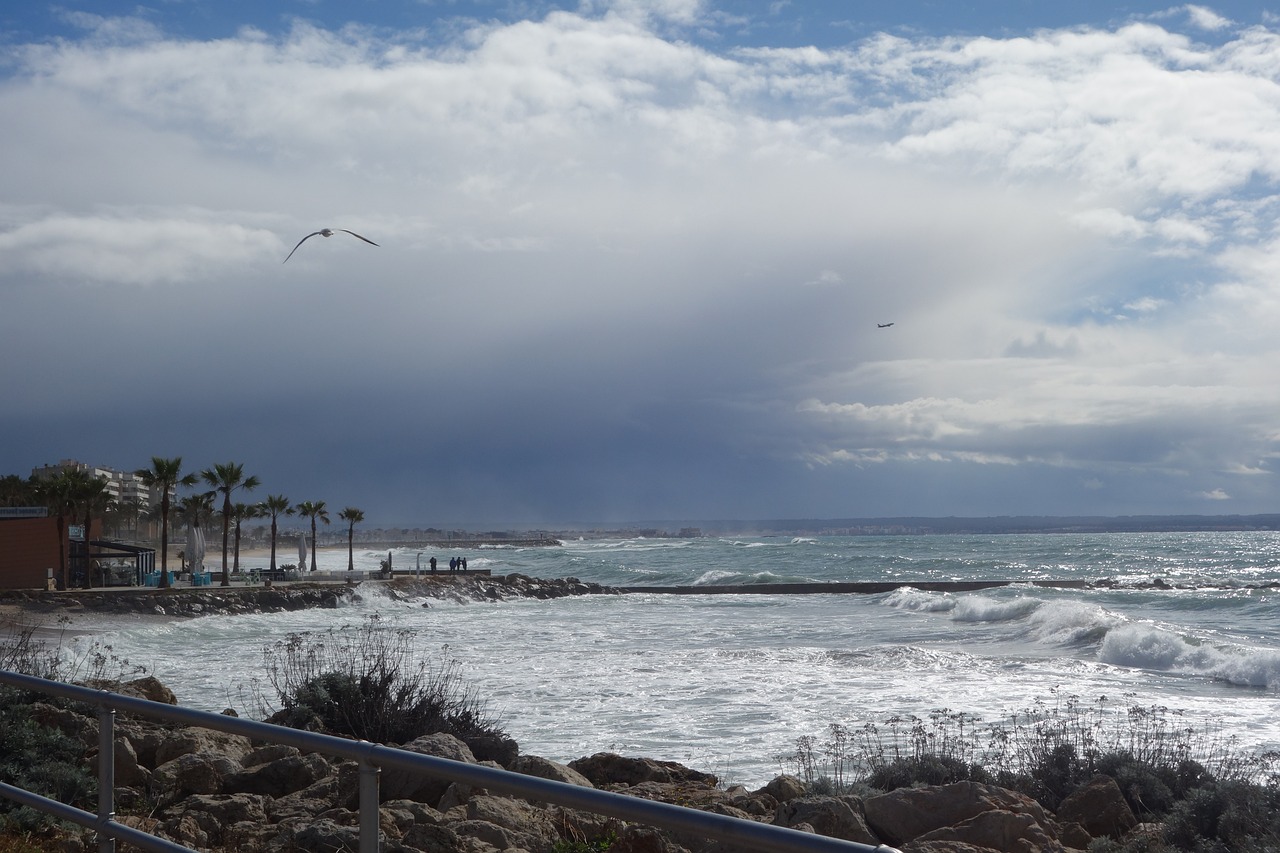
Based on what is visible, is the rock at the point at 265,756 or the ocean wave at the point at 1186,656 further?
Answer: the ocean wave at the point at 1186,656

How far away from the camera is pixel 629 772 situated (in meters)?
9.68

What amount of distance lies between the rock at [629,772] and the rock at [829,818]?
293cm

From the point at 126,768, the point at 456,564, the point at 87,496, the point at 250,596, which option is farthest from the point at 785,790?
the point at 456,564

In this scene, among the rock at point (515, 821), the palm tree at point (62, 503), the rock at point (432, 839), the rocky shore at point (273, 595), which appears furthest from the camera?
the palm tree at point (62, 503)

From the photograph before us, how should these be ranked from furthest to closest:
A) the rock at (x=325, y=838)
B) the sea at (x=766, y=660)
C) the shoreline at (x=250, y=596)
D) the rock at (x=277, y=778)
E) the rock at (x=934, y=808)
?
1. the shoreline at (x=250, y=596)
2. the sea at (x=766, y=660)
3. the rock at (x=277, y=778)
4. the rock at (x=934, y=808)
5. the rock at (x=325, y=838)

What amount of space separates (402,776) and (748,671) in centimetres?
1250

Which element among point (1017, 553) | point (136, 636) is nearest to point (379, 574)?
point (136, 636)

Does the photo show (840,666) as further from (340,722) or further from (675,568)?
(675,568)

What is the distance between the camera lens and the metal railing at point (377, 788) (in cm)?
189

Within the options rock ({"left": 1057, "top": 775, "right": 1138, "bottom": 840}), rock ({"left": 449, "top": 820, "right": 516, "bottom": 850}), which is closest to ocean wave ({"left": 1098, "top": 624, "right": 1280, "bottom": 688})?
rock ({"left": 1057, "top": 775, "right": 1138, "bottom": 840})

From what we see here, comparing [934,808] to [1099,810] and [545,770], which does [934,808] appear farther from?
[545,770]

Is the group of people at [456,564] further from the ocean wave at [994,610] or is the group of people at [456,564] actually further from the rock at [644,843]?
the rock at [644,843]

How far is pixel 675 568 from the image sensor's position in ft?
271

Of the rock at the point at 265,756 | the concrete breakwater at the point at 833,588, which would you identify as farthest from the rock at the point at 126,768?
the concrete breakwater at the point at 833,588
